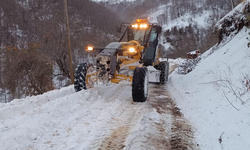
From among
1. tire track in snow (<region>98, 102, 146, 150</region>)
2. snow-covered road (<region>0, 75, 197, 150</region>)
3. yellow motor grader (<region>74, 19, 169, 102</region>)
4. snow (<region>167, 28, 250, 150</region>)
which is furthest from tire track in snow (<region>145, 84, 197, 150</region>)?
yellow motor grader (<region>74, 19, 169, 102</region>)

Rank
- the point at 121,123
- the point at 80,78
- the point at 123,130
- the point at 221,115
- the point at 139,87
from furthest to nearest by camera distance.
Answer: the point at 80,78
the point at 139,87
the point at 121,123
the point at 221,115
the point at 123,130

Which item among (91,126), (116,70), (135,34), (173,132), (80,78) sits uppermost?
(135,34)

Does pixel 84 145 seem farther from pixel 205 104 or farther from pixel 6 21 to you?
pixel 6 21

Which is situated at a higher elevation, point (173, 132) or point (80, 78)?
point (80, 78)

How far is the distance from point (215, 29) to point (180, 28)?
4411 inches

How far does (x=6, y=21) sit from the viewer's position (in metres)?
83.9

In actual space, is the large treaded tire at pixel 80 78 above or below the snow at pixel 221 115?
above

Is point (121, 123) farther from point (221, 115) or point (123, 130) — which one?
point (221, 115)

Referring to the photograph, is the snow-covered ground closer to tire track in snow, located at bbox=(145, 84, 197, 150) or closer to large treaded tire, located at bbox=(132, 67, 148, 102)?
tire track in snow, located at bbox=(145, 84, 197, 150)

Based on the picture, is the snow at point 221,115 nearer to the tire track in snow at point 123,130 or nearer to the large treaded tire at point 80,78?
the tire track in snow at point 123,130

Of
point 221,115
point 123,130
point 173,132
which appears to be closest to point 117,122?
point 123,130

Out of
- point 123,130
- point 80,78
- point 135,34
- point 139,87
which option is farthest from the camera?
point 135,34

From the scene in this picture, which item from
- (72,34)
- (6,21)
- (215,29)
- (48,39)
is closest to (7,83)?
(48,39)

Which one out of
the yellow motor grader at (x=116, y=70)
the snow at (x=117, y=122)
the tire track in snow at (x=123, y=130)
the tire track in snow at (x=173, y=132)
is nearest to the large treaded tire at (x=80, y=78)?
the yellow motor grader at (x=116, y=70)
